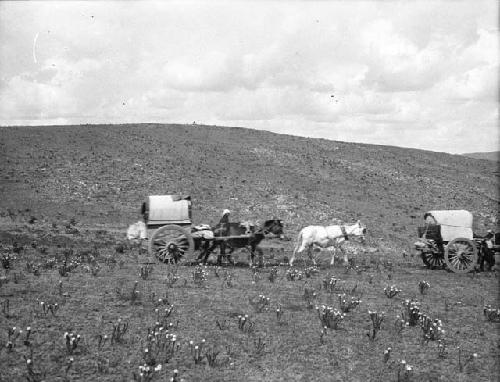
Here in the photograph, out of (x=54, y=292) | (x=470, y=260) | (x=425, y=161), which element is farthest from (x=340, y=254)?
(x=425, y=161)

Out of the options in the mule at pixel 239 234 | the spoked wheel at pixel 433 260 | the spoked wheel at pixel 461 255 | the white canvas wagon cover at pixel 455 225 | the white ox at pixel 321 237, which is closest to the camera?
the mule at pixel 239 234

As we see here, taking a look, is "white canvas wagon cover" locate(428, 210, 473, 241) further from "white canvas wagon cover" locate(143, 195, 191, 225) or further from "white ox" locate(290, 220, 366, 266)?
"white canvas wagon cover" locate(143, 195, 191, 225)

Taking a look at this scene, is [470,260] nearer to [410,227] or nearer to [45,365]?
[45,365]

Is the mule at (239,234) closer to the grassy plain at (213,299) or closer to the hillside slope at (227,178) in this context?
the grassy plain at (213,299)

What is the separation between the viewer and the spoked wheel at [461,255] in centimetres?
1770

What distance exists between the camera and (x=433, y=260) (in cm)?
1942

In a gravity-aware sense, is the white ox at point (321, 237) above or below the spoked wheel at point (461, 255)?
above

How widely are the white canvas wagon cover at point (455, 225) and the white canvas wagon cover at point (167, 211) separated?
9.63 metres

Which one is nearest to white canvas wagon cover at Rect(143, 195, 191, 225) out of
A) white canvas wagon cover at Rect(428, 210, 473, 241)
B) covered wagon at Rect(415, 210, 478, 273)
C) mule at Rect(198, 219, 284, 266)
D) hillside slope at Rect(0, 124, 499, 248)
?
mule at Rect(198, 219, 284, 266)

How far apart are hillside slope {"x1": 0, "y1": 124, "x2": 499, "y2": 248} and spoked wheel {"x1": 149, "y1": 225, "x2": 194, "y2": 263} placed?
51.1 ft

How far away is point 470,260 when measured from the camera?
1788 cm

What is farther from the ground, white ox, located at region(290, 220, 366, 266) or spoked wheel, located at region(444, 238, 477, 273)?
white ox, located at region(290, 220, 366, 266)

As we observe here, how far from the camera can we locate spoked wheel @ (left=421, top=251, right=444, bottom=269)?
1912cm

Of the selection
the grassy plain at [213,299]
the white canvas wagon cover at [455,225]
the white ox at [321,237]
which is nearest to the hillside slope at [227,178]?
the grassy plain at [213,299]
